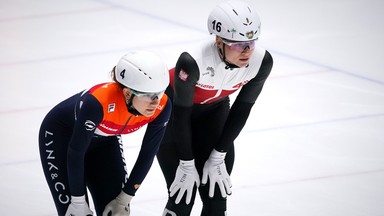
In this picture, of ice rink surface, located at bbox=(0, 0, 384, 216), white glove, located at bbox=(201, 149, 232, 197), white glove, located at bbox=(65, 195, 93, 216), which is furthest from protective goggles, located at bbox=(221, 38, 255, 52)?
ice rink surface, located at bbox=(0, 0, 384, 216)

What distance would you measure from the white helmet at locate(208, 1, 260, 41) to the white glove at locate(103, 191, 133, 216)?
103 cm

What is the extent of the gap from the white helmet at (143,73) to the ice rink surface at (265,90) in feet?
5.48

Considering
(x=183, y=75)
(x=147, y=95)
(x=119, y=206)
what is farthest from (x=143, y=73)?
(x=119, y=206)

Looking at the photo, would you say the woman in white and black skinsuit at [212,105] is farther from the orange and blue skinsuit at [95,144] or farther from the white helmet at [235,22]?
the orange and blue skinsuit at [95,144]

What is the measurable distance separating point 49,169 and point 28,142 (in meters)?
2.26

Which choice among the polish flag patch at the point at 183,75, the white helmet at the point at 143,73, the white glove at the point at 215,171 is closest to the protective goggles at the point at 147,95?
the white helmet at the point at 143,73

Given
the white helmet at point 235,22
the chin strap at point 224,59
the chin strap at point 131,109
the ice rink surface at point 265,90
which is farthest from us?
the ice rink surface at point 265,90

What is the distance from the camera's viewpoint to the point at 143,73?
14.4 ft

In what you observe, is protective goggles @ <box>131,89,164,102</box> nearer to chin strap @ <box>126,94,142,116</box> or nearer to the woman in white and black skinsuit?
chin strap @ <box>126,94,142,116</box>

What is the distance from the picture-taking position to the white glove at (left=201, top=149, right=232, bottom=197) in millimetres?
5039

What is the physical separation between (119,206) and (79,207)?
9.6 inches

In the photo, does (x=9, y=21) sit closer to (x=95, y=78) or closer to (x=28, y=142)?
(x=95, y=78)

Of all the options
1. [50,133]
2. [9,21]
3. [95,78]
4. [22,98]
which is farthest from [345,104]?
[9,21]

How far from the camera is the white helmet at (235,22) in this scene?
473 cm
